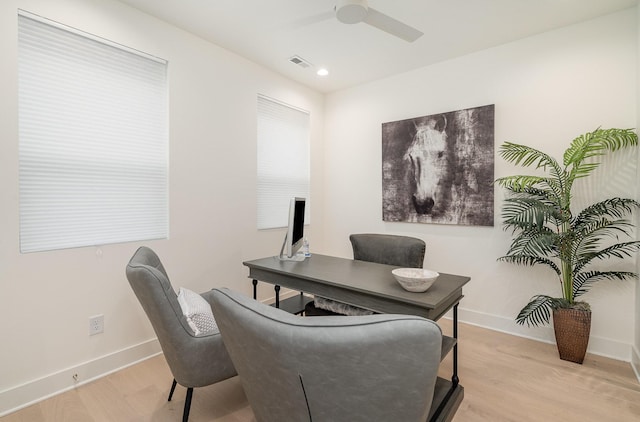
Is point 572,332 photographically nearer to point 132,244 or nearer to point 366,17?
point 366,17

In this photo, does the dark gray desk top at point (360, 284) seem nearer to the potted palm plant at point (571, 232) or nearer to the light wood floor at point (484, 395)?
the light wood floor at point (484, 395)

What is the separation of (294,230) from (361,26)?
183 centimetres

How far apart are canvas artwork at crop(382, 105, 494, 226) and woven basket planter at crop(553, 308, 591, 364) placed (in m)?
0.97

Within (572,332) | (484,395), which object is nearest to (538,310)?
(572,332)

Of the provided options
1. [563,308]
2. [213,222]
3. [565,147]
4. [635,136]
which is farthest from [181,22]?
[563,308]

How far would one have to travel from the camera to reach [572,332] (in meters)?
2.38

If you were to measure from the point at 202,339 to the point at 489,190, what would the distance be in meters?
2.83

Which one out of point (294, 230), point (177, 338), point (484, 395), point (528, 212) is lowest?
point (484, 395)

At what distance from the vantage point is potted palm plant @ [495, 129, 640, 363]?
7.77 feet

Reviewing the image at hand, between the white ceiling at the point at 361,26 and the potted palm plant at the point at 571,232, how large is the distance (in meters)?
1.03

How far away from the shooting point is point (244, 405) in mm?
1931

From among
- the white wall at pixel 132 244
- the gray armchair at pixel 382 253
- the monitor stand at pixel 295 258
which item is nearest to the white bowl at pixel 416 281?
the gray armchair at pixel 382 253

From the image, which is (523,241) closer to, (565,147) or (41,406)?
(565,147)

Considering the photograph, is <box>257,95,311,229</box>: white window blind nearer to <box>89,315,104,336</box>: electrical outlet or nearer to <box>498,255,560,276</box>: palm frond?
<box>89,315,104,336</box>: electrical outlet
